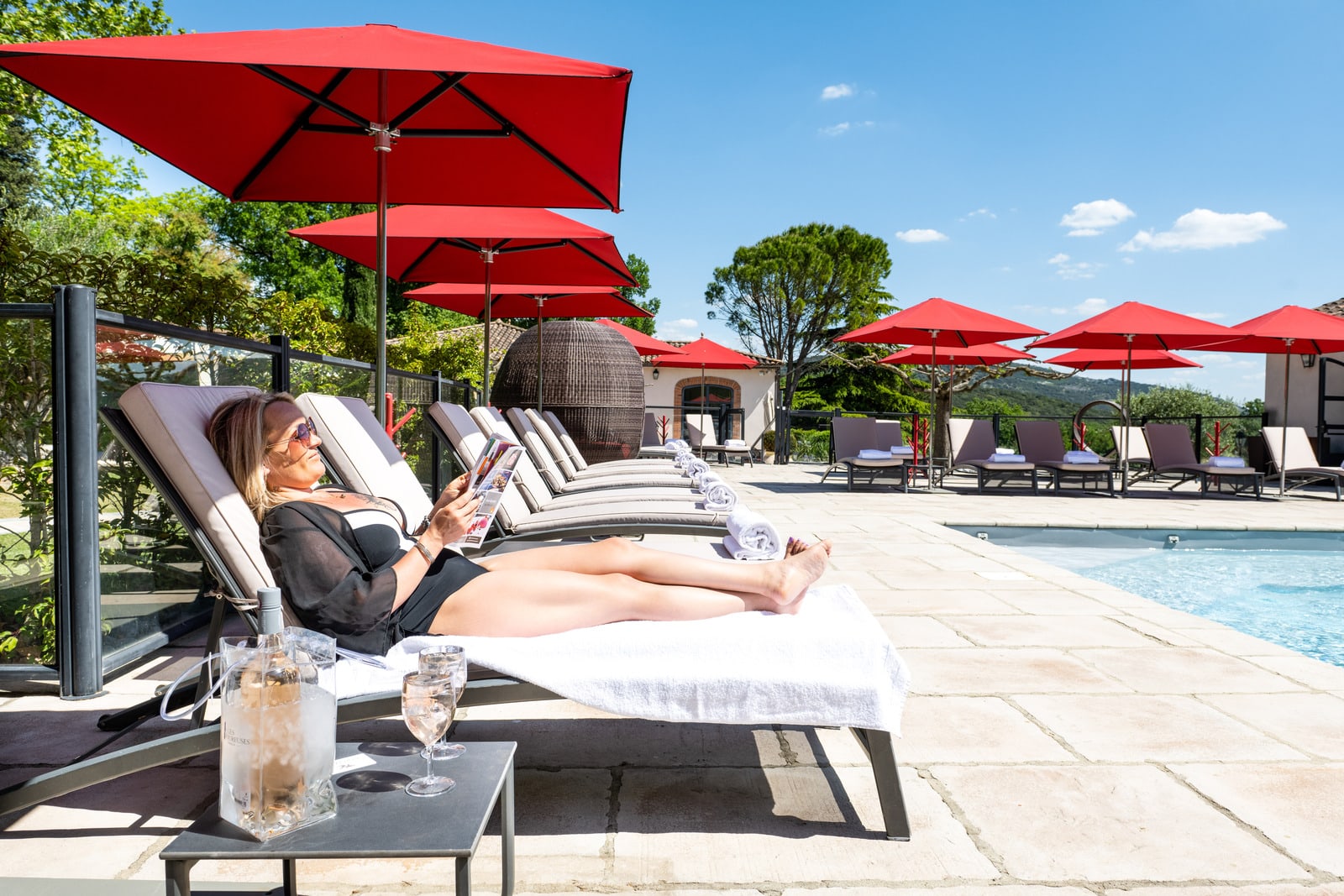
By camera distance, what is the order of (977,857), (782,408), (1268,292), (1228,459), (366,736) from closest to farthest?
(977,857) → (366,736) → (1228,459) → (782,408) → (1268,292)

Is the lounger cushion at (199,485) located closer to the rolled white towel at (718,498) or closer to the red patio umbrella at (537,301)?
the rolled white towel at (718,498)

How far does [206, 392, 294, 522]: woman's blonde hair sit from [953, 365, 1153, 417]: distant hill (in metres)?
27.8

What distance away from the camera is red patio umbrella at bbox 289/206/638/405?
5.32 m

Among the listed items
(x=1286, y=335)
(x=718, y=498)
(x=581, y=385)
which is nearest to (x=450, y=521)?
(x=718, y=498)

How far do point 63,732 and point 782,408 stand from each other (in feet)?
50.3

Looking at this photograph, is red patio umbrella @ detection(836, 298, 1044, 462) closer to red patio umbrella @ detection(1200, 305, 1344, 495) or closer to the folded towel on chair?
red patio umbrella @ detection(1200, 305, 1344, 495)

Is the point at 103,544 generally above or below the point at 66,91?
below

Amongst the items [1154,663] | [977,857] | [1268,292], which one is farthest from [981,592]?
[1268,292]

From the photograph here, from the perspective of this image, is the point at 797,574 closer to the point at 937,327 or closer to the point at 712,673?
the point at 712,673

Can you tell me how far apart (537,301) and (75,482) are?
7130 millimetres

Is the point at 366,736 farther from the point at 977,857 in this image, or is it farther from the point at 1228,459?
the point at 1228,459

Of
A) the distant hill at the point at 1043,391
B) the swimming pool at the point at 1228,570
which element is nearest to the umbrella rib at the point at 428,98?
the swimming pool at the point at 1228,570

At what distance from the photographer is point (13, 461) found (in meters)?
2.76

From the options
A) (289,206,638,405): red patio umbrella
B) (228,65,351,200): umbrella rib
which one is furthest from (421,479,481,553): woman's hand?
(289,206,638,405): red patio umbrella
